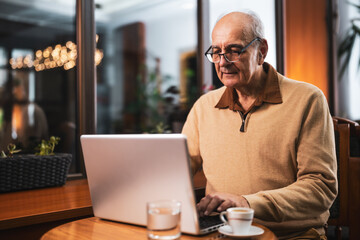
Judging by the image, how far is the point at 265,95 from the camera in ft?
4.87

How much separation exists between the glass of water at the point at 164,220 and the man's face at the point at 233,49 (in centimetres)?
76

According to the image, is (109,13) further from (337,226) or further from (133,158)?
(133,158)

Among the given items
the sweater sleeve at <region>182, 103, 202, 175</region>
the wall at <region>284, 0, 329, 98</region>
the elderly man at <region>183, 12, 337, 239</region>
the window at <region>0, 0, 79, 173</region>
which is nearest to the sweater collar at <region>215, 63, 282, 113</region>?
the elderly man at <region>183, 12, 337, 239</region>

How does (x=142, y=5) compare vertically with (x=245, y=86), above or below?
above

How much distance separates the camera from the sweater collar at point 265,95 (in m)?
1.48

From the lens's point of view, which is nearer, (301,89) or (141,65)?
(301,89)

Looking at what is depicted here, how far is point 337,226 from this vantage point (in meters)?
1.96

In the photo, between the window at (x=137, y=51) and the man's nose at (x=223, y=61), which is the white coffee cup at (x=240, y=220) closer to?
the man's nose at (x=223, y=61)

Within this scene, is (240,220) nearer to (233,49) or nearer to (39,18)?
(233,49)

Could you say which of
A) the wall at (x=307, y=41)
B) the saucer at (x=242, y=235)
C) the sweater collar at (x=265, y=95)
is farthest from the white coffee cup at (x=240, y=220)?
the wall at (x=307, y=41)

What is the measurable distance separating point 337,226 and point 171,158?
4.60 ft

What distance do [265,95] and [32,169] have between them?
1.07 m

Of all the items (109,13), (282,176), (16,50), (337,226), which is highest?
(109,13)

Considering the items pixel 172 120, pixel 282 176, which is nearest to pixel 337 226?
pixel 282 176
